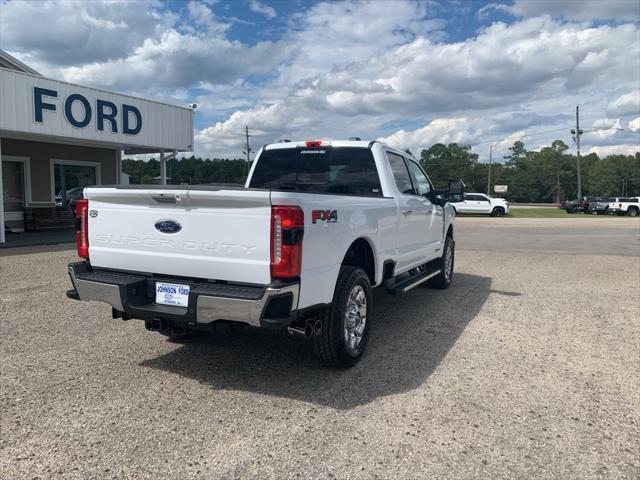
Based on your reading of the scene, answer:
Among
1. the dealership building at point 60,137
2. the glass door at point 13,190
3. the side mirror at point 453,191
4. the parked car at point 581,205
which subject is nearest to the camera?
the side mirror at point 453,191

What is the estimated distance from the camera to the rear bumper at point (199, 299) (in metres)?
3.32

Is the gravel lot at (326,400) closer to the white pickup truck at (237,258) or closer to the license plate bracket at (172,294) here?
the white pickup truck at (237,258)

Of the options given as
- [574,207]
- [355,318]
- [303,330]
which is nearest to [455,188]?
[355,318]

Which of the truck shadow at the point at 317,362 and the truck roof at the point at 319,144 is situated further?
the truck roof at the point at 319,144

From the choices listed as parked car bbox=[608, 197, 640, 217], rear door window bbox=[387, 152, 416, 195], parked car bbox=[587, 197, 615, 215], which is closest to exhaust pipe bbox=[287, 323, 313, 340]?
rear door window bbox=[387, 152, 416, 195]

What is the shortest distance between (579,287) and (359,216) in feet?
19.1

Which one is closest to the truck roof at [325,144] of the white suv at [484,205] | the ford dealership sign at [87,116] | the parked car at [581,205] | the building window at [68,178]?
the ford dealership sign at [87,116]

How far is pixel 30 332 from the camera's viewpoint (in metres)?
5.25

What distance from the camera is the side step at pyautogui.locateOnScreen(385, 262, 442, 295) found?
5.21m

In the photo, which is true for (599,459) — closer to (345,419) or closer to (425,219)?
(345,419)

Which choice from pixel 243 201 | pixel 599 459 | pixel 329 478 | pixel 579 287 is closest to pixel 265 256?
pixel 243 201

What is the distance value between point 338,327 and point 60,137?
1332 cm

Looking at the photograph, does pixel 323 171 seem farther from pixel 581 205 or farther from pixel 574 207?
pixel 574 207

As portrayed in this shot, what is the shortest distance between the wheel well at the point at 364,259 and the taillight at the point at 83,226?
2275mm
